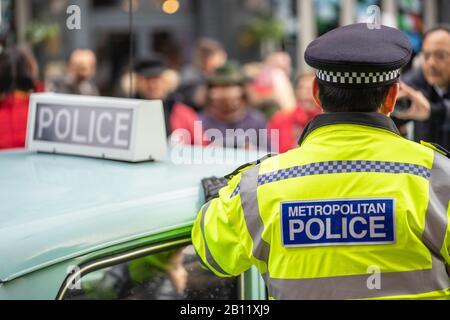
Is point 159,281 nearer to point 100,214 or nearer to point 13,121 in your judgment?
point 100,214

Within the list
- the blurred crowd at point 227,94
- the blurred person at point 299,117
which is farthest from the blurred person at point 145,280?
the blurred person at point 299,117

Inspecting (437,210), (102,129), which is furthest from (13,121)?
(437,210)

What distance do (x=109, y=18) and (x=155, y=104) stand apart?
1308 centimetres

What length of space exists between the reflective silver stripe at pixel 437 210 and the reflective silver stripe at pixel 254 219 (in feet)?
1.19

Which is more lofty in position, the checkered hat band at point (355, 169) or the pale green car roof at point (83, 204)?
the checkered hat band at point (355, 169)

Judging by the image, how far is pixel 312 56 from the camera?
2010 mm

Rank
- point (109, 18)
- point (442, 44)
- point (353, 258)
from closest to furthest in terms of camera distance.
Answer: point (353, 258), point (442, 44), point (109, 18)

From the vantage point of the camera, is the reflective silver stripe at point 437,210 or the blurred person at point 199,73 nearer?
the reflective silver stripe at point 437,210

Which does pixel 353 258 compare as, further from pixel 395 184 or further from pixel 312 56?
pixel 312 56

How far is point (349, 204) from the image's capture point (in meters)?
1.87

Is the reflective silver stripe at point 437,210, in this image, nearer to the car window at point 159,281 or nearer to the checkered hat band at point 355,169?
the checkered hat band at point 355,169

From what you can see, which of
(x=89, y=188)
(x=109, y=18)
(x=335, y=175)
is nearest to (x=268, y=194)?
(x=335, y=175)

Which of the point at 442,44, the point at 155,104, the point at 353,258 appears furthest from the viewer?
the point at 442,44

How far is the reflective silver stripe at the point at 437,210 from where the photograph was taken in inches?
73.2
